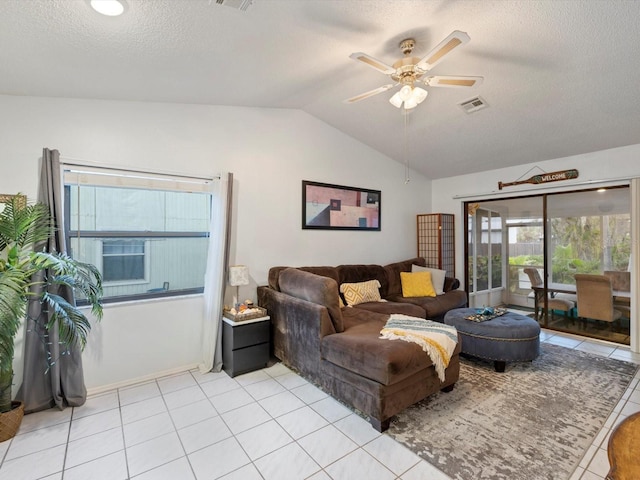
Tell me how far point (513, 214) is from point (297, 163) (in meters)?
3.62

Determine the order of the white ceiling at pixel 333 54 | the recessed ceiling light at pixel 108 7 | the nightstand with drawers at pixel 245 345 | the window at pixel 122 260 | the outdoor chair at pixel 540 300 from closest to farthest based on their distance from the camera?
the recessed ceiling light at pixel 108 7 → the white ceiling at pixel 333 54 → the window at pixel 122 260 → the nightstand with drawers at pixel 245 345 → the outdoor chair at pixel 540 300

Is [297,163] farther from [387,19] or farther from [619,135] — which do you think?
[619,135]

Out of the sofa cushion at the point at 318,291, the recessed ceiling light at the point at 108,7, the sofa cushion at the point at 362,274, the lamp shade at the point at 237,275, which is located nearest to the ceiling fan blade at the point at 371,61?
the recessed ceiling light at the point at 108,7

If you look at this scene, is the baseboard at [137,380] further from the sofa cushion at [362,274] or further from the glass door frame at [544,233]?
the glass door frame at [544,233]

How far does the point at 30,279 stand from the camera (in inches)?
91.4

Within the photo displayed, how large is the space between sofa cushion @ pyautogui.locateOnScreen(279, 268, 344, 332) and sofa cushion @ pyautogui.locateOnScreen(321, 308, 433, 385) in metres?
0.17

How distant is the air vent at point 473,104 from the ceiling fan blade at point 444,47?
4.61 feet

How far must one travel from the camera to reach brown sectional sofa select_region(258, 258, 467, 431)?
2137 millimetres

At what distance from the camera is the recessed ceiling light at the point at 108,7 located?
157 cm

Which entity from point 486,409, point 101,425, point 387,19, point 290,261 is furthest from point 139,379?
point 387,19

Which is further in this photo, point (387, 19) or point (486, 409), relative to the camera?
point (486, 409)

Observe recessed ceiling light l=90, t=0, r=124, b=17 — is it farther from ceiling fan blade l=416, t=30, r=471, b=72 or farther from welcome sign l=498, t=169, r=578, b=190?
welcome sign l=498, t=169, r=578, b=190

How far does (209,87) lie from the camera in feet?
9.14

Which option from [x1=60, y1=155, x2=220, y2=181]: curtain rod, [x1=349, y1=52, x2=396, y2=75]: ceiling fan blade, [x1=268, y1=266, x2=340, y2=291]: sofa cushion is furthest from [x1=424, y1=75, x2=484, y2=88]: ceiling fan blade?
[x1=268, y1=266, x2=340, y2=291]: sofa cushion
